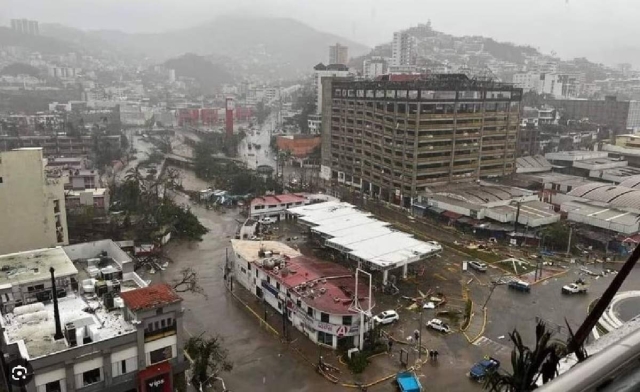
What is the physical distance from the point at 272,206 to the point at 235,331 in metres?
10.2

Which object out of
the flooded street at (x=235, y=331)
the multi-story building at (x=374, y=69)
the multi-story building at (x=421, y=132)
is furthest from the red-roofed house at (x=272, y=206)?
the multi-story building at (x=374, y=69)

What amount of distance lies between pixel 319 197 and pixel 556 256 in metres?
10.1

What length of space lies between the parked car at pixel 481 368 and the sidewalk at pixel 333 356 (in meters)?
1.10

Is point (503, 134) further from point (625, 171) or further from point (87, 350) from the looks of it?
point (87, 350)

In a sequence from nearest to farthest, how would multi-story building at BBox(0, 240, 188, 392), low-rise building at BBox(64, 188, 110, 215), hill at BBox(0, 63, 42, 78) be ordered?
multi-story building at BBox(0, 240, 188, 392) < low-rise building at BBox(64, 188, 110, 215) < hill at BBox(0, 63, 42, 78)

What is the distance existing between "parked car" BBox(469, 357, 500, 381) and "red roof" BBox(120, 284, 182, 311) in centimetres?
592

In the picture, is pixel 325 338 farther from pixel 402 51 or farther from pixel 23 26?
pixel 23 26

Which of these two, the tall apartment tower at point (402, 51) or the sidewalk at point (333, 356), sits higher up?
the tall apartment tower at point (402, 51)

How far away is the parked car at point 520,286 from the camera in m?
14.3

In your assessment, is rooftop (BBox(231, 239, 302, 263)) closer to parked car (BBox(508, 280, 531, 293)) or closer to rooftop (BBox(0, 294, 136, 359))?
rooftop (BBox(0, 294, 136, 359))

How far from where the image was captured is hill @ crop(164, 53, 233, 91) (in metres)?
120

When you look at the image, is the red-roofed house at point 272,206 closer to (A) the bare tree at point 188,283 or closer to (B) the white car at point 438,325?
(A) the bare tree at point 188,283

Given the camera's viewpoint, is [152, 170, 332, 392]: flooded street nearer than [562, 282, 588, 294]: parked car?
Yes

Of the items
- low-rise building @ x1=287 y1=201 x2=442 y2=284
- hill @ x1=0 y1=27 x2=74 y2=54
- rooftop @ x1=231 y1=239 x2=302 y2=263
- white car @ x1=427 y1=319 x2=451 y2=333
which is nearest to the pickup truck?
low-rise building @ x1=287 y1=201 x2=442 y2=284
